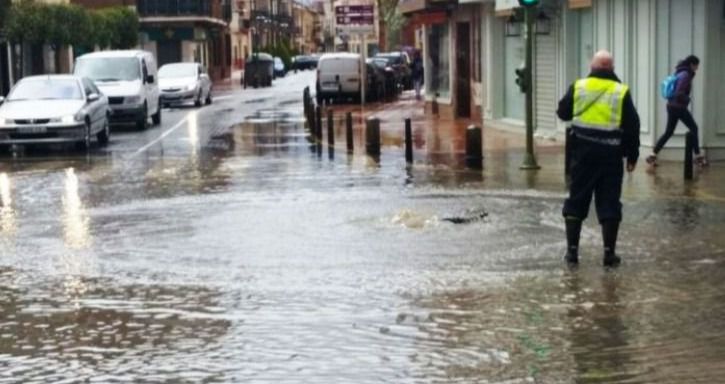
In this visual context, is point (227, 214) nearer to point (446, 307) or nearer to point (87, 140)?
point (446, 307)

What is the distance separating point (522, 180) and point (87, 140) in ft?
35.0

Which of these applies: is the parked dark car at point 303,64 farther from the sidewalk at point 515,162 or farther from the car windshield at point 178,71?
the sidewalk at point 515,162

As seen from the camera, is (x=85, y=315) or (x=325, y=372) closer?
(x=325, y=372)

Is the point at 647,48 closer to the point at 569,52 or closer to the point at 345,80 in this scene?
the point at 569,52

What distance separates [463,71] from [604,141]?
21.9 metres

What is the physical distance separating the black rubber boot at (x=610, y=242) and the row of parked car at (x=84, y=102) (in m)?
15.6

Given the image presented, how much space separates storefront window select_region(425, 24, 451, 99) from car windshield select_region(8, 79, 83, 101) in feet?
39.5

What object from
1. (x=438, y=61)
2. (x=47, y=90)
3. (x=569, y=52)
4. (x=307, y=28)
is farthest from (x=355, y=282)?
(x=307, y=28)

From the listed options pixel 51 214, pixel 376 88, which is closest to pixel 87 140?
pixel 51 214

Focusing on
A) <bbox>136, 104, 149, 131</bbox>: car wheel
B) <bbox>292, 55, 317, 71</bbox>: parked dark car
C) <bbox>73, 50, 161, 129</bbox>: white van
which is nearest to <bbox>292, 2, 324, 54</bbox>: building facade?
<bbox>292, 55, 317, 71</bbox>: parked dark car

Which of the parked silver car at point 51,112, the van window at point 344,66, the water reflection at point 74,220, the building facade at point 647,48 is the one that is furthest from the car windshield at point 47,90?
the van window at point 344,66

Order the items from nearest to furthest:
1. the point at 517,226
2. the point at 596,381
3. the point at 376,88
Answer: the point at 596,381 < the point at 517,226 < the point at 376,88

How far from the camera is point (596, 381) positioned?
6945 mm

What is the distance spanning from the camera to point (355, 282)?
391 inches
